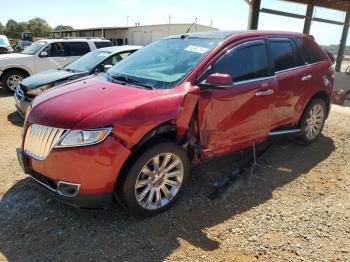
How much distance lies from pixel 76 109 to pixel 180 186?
1317 mm

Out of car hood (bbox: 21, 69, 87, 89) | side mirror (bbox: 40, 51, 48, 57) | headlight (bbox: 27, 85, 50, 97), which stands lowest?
headlight (bbox: 27, 85, 50, 97)

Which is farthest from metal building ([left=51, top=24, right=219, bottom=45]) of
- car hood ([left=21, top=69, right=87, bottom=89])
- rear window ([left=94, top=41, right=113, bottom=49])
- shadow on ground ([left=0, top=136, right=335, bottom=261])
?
shadow on ground ([left=0, top=136, right=335, bottom=261])

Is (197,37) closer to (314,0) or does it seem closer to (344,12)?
(314,0)

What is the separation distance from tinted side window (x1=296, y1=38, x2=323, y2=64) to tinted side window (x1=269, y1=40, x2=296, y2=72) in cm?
28

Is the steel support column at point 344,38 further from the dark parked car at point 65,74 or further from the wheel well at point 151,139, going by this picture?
the wheel well at point 151,139

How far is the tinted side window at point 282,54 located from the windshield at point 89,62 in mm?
4276

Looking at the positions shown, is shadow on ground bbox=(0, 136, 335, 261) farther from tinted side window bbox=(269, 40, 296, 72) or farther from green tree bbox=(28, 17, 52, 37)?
green tree bbox=(28, 17, 52, 37)

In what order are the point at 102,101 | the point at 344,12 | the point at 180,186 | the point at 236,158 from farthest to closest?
the point at 344,12, the point at 236,158, the point at 180,186, the point at 102,101

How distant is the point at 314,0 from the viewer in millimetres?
15227

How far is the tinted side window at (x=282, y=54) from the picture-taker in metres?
4.43

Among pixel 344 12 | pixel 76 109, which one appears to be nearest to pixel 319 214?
pixel 76 109

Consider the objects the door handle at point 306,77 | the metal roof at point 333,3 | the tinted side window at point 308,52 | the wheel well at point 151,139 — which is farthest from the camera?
the metal roof at point 333,3

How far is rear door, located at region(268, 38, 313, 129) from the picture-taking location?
14.4 ft

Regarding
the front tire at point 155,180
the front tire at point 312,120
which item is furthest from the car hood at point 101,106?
the front tire at point 312,120
